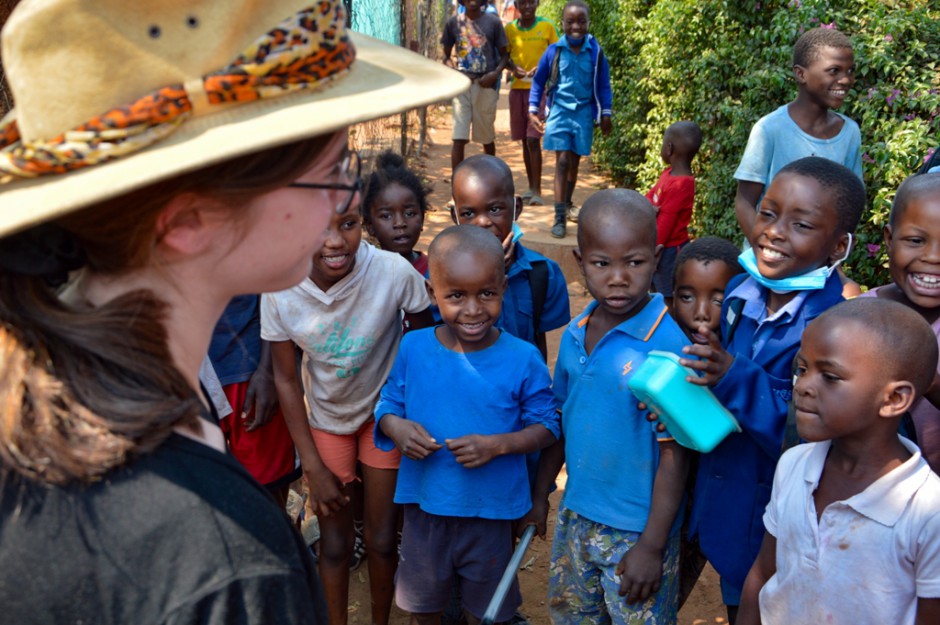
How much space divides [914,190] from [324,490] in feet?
7.07

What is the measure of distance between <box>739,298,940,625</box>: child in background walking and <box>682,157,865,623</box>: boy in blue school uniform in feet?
0.79

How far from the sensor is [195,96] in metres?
0.96

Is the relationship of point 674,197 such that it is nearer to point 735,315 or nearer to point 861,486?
point 735,315

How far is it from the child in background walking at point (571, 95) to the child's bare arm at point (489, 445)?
511 cm

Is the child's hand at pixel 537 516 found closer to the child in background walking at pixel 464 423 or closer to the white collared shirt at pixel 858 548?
the child in background walking at pixel 464 423

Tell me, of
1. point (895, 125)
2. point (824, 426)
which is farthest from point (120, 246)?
Answer: point (895, 125)

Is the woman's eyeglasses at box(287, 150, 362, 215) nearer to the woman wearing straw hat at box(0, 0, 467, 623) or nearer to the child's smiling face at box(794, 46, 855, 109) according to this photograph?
the woman wearing straw hat at box(0, 0, 467, 623)

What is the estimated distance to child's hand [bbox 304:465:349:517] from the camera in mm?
2895

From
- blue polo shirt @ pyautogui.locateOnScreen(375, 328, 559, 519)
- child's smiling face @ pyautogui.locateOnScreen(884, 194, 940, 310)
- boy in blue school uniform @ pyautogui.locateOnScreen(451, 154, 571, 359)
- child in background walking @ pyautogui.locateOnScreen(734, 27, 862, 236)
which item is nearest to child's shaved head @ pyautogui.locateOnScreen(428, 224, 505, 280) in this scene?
blue polo shirt @ pyautogui.locateOnScreen(375, 328, 559, 519)

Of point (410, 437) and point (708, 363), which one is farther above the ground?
point (708, 363)

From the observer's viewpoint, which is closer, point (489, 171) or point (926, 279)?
point (926, 279)

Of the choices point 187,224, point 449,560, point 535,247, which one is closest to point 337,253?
point 449,560

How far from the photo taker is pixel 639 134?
891 centimetres

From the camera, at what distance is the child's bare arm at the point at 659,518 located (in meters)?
2.35
